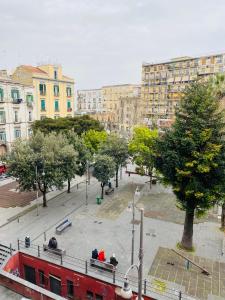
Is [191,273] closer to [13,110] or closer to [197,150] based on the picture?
[197,150]

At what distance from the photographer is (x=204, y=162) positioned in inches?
577

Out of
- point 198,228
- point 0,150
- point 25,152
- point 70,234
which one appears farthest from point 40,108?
point 198,228

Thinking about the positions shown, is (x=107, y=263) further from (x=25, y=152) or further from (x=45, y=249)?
(x=25, y=152)

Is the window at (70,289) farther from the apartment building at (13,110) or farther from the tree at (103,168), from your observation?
the apartment building at (13,110)

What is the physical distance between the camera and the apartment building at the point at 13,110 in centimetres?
3941

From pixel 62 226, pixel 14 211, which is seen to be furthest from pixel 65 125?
pixel 62 226

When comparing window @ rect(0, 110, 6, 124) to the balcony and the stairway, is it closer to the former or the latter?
the balcony

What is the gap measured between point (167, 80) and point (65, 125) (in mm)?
41562

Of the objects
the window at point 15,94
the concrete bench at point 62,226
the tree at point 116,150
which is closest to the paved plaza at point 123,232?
the concrete bench at point 62,226

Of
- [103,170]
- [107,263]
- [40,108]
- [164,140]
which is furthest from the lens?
[40,108]

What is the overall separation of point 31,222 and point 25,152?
20.7ft

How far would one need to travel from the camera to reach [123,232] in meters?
18.9

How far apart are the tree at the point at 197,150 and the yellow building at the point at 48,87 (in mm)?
35974

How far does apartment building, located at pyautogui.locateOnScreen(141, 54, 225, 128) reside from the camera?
62.6m
